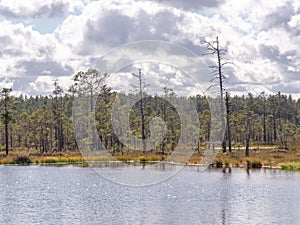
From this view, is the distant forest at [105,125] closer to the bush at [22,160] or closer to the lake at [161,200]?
the bush at [22,160]

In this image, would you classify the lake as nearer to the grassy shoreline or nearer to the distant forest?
the grassy shoreline

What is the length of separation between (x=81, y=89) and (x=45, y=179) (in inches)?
1740

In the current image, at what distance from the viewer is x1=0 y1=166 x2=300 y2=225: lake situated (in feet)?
84.2

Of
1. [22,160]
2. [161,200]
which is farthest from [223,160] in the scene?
[22,160]

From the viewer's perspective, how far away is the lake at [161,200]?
25656mm

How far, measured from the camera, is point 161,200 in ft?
104

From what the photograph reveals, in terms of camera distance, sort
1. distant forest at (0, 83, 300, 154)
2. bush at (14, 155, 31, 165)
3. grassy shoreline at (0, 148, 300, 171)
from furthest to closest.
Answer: distant forest at (0, 83, 300, 154) → bush at (14, 155, 31, 165) → grassy shoreline at (0, 148, 300, 171)

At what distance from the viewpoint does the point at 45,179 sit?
46250 millimetres

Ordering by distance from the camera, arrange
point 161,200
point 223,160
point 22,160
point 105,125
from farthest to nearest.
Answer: point 105,125, point 22,160, point 223,160, point 161,200

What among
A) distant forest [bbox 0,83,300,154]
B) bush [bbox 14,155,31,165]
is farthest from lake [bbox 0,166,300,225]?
distant forest [bbox 0,83,300,154]

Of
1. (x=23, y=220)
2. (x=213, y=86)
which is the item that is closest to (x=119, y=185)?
(x=23, y=220)

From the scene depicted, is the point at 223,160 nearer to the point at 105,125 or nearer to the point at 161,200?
the point at 161,200

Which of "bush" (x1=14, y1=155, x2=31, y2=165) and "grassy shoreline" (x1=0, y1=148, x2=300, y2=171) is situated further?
"bush" (x1=14, y1=155, x2=31, y2=165)

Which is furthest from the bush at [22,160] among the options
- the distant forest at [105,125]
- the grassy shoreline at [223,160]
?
the distant forest at [105,125]
